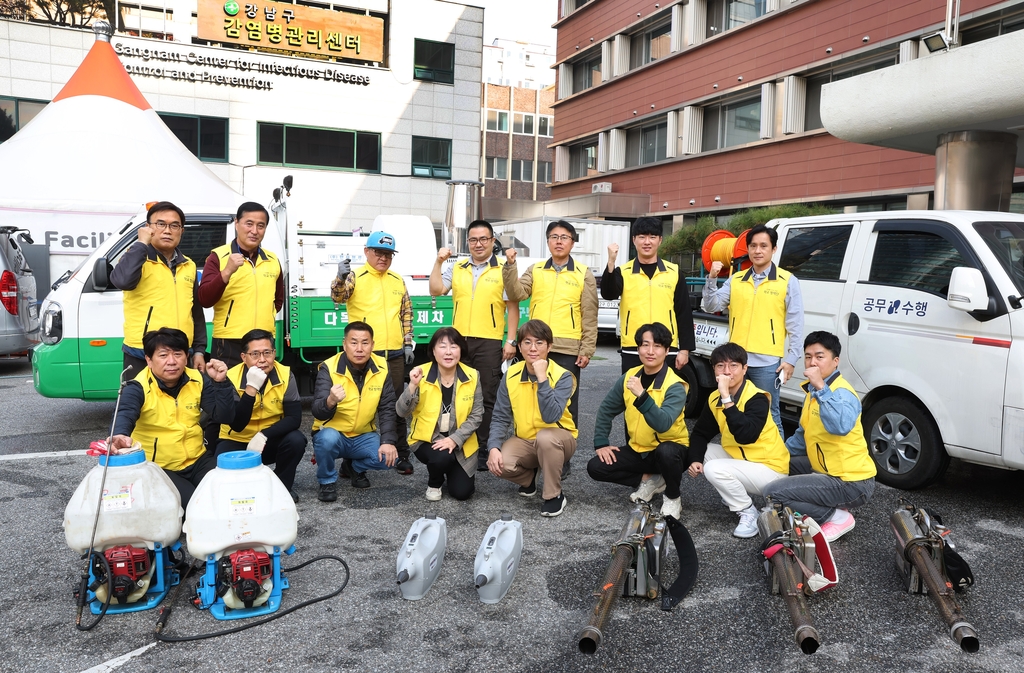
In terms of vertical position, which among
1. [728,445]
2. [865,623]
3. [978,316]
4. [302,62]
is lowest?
[865,623]

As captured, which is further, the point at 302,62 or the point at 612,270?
the point at 302,62

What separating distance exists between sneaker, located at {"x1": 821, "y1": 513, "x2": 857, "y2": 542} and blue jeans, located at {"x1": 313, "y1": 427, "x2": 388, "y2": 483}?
108 inches

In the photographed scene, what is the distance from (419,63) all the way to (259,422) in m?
19.5

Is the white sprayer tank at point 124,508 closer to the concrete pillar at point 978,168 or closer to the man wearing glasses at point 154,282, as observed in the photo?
the man wearing glasses at point 154,282

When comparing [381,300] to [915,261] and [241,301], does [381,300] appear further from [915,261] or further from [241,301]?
[915,261]

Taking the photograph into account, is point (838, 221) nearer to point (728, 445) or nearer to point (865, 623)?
point (728, 445)

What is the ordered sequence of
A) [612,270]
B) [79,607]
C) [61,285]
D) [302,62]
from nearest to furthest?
[79,607] → [612,270] → [61,285] → [302,62]

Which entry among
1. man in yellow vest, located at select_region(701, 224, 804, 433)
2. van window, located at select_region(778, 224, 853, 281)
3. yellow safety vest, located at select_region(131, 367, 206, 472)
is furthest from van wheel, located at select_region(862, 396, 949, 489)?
yellow safety vest, located at select_region(131, 367, 206, 472)

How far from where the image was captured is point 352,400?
5000mm

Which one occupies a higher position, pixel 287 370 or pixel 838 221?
pixel 838 221

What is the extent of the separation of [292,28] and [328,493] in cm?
1945

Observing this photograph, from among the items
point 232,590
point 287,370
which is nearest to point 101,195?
point 287,370

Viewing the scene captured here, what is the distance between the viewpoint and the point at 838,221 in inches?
227

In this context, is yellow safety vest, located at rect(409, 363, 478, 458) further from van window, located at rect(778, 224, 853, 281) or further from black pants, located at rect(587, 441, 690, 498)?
van window, located at rect(778, 224, 853, 281)
